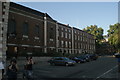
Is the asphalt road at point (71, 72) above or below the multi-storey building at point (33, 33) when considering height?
below

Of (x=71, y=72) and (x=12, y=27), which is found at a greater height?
(x=12, y=27)

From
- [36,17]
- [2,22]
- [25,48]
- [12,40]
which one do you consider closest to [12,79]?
[2,22]

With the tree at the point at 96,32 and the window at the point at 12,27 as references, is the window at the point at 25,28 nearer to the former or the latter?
the window at the point at 12,27

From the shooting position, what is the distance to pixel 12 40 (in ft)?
109

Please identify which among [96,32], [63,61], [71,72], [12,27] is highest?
[96,32]

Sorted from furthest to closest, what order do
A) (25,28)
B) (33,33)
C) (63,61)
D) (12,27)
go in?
(33,33)
(25,28)
(12,27)
(63,61)

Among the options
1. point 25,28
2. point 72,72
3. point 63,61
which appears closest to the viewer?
point 72,72

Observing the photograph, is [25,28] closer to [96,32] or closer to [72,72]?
[72,72]

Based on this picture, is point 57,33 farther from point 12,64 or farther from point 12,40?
point 12,64

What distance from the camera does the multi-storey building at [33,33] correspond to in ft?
112

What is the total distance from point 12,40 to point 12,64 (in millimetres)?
25856

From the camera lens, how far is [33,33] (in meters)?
39.6

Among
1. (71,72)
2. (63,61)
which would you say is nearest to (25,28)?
(63,61)

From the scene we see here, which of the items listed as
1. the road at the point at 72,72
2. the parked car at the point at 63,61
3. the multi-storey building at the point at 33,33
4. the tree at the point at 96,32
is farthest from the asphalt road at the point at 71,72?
the tree at the point at 96,32
